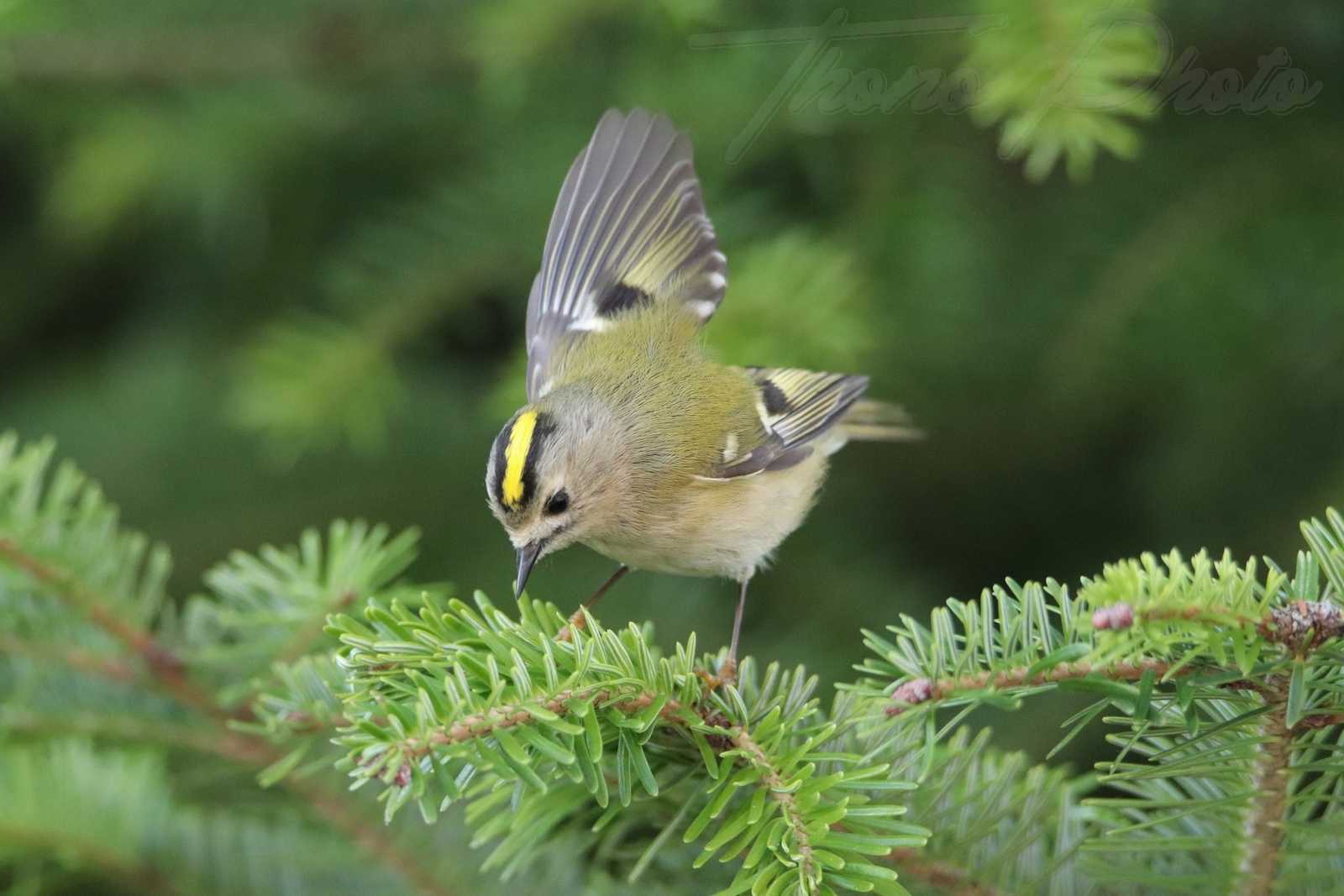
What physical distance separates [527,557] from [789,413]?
0.54 m

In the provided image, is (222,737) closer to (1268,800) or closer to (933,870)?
(933,870)

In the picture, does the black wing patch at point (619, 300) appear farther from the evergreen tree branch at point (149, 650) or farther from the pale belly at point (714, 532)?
the evergreen tree branch at point (149, 650)

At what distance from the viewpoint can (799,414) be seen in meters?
2.00

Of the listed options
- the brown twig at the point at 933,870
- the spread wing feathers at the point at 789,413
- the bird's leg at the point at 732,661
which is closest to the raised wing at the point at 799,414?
the spread wing feathers at the point at 789,413

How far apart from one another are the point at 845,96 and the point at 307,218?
43.6 inches

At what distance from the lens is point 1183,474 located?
1951 mm

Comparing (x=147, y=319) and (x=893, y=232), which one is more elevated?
(x=893, y=232)

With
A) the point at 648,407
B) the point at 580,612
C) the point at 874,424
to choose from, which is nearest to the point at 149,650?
the point at 580,612

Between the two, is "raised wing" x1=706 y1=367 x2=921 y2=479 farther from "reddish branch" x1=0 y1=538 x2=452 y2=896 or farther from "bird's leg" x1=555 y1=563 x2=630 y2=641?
"reddish branch" x1=0 y1=538 x2=452 y2=896

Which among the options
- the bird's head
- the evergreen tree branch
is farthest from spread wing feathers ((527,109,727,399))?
the evergreen tree branch

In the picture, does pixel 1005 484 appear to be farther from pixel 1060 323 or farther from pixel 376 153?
pixel 376 153

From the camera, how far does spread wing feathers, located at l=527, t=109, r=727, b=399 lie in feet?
5.72

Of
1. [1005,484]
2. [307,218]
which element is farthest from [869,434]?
[307,218]

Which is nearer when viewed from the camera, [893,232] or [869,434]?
[893,232]
